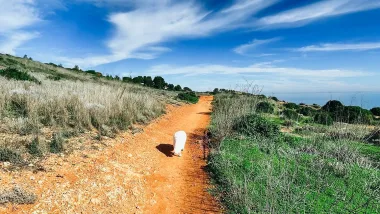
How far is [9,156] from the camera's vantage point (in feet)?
15.4

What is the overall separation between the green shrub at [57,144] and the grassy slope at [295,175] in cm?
351

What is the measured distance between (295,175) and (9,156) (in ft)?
18.4

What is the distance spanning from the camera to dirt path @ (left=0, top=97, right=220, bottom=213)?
4102 mm

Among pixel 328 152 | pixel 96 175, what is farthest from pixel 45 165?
pixel 328 152

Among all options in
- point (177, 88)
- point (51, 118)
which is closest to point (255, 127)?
point (51, 118)

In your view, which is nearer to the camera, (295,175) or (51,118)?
(295,175)

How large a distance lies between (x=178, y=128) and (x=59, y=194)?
22.1ft

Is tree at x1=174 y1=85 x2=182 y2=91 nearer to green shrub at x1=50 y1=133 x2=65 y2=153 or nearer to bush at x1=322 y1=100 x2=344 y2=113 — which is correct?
bush at x1=322 y1=100 x2=344 y2=113

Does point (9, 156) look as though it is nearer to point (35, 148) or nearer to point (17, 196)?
point (35, 148)

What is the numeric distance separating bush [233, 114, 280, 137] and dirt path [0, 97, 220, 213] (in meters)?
2.46

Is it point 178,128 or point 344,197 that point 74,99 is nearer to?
point 178,128

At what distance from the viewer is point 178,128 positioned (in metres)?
10.6

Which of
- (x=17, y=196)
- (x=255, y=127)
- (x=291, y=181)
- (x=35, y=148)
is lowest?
(x=17, y=196)

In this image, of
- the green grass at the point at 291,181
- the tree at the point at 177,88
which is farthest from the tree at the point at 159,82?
the green grass at the point at 291,181
